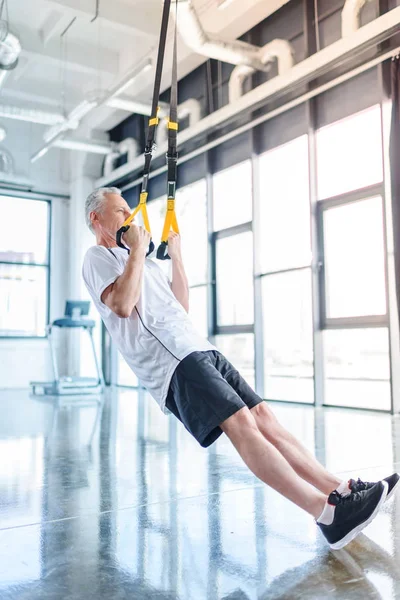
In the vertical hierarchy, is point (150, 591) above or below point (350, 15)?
below

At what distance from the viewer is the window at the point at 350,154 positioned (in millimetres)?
5367

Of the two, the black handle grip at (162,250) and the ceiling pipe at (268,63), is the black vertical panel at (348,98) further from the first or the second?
the black handle grip at (162,250)

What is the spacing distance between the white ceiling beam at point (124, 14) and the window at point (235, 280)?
255 centimetres

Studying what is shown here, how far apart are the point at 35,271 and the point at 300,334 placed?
5.23 meters

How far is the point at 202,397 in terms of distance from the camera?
1.66 metres

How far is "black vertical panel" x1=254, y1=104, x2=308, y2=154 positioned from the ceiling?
1.11 metres

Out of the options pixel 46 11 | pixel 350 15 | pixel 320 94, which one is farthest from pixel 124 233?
pixel 46 11

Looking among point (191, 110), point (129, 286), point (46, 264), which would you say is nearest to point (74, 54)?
point (191, 110)

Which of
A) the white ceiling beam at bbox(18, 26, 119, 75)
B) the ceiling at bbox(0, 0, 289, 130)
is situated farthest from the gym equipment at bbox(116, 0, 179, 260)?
the white ceiling beam at bbox(18, 26, 119, 75)

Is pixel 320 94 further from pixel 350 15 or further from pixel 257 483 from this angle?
pixel 257 483

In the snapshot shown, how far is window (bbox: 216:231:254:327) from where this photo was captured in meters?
6.79

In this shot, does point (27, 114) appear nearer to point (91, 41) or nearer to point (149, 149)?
point (91, 41)

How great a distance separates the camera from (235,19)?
6.07m

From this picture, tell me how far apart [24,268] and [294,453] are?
27.8ft
